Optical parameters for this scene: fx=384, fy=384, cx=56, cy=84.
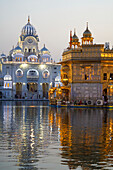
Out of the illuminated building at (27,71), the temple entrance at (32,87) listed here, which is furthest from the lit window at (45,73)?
the temple entrance at (32,87)

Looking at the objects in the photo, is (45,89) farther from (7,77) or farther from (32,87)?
(7,77)

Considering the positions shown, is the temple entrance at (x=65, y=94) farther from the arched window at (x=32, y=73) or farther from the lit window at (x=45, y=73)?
the lit window at (x=45, y=73)

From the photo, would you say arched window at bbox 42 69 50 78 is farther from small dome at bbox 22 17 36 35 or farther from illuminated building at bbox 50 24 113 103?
illuminated building at bbox 50 24 113 103

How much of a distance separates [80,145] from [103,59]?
137 feet

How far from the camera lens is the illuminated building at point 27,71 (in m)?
119

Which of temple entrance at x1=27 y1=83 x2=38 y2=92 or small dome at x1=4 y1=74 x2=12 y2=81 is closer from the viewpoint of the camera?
small dome at x1=4 y1=74 x2=12 y2=81

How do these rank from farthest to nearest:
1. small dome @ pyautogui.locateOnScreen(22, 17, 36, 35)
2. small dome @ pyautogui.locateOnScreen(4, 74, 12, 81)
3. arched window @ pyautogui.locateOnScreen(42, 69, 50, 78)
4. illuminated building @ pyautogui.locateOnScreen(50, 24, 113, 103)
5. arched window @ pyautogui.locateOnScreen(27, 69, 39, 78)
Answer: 1. small dome @ pyautogui.locateOnScreen(22, 17, 36, 35)
2. arched window @ pyautogui.locateOnScreen(42, 69, 50, 78)
3. arched window @ pyautogui.locateOnScreen(27, 69, 39, 78)
4. small dome @ pyautogui.locateOnScreen(4, 74, 12, 81)
5. illuminated building @ pyautogui.locateOnScreen(50, 24, 113, 103)

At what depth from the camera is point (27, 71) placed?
121562 mm

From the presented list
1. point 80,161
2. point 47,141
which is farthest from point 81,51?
point 80,161

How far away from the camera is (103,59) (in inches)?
2132

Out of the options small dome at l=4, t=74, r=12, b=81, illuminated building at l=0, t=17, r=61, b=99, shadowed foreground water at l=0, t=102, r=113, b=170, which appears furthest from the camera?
illuminated building at l=0, t=17, r=61, b=99

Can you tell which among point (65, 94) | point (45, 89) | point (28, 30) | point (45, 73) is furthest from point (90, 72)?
point (28, 30)

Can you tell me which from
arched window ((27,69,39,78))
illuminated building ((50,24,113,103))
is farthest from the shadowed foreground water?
arched window ((27,69,39,78))

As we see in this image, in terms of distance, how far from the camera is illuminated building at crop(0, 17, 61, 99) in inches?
4700
